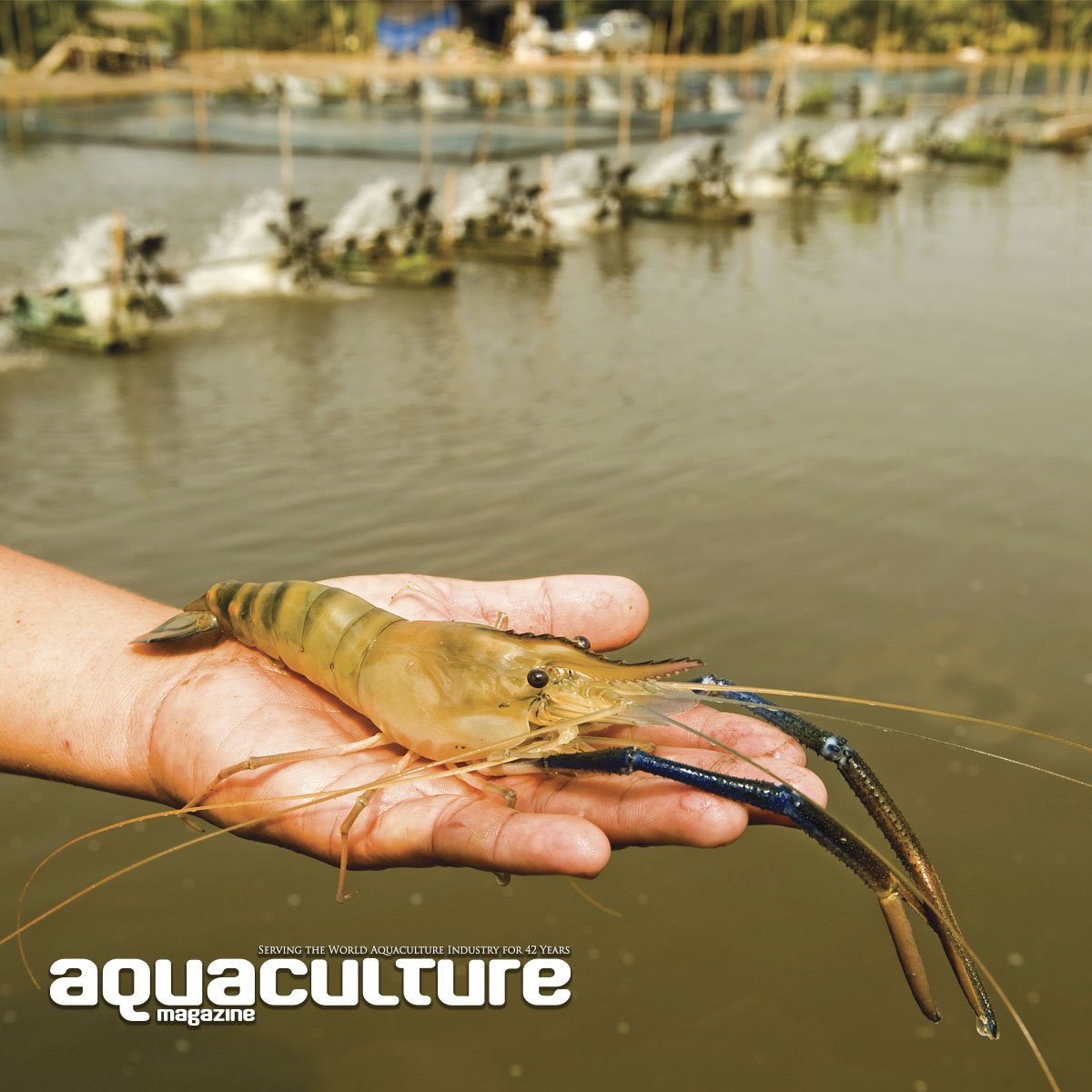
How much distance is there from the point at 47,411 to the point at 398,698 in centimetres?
948

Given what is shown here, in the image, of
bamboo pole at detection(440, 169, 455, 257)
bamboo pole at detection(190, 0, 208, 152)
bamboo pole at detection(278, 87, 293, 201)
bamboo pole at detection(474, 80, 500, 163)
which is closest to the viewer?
bamboo pole at detection(440, 169, 455, 257)

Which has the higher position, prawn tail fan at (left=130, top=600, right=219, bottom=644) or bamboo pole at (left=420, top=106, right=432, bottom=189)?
bamboo pole at (left=420, top=106, right=432, bottom=189)

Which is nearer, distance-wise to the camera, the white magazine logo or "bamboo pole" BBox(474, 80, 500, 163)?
the white magazine logo

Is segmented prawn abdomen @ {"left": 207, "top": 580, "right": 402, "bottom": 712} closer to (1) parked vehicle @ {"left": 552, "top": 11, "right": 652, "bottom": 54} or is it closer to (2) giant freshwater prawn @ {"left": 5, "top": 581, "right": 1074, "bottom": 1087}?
(2) giant freshwater prawn @ {"left": 5, "top": 581, "right": 1074, "bottom": 1087}

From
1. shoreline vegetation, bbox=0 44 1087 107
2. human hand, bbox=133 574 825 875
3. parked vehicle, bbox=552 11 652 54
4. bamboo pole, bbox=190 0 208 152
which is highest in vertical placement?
parked vehicle, bbox=552 11 652 54

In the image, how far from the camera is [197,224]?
76.9 ft

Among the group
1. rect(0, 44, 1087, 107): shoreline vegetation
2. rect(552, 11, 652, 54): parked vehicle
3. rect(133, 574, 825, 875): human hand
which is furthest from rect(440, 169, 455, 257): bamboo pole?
rect(552, 11, 652, 54): parked vehicle

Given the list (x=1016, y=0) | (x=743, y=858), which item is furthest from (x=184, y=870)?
(x=1016, y=0)

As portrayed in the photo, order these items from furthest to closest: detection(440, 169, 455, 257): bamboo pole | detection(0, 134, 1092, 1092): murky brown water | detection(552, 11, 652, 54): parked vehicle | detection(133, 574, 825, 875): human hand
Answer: detection(552, 11, 652, 54): parked vehicle → detection(440, 169, 455, 257): bamboo pole → detection(0, 134, 1092, 1092): murky brown water → detection(133, 574, 825, 875): human hand

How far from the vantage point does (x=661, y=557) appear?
26.0 feet

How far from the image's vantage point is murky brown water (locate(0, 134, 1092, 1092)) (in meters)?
4.33

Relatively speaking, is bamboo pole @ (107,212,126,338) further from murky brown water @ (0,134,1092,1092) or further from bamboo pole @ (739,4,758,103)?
bamboo pole @ (739,4,758,103)

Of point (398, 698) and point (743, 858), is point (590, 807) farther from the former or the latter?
point (743, 858)

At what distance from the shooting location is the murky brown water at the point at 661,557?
4.33 m
